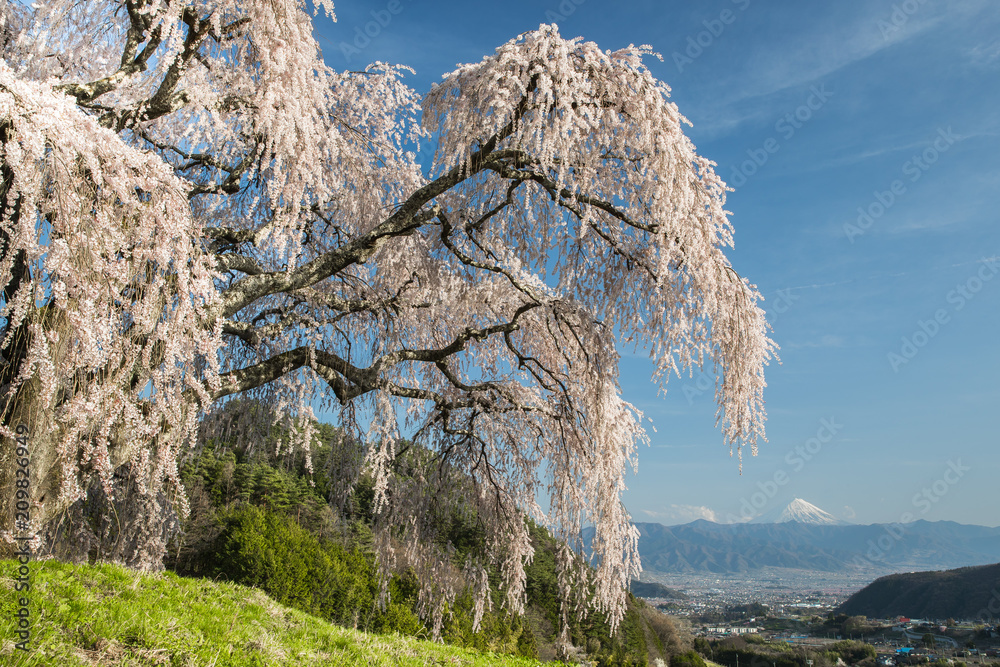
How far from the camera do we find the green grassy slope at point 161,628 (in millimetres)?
2709

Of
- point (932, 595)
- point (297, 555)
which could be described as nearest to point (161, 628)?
point (297, 555)

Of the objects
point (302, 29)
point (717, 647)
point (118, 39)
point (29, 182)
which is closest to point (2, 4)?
point (118, 39)

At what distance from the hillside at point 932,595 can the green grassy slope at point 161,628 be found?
9624 cm

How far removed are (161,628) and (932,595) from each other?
10590 cm

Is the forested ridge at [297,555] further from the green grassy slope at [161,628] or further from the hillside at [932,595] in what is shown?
the hillside at [932,595]

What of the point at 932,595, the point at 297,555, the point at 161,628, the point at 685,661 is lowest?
the point at 932,595

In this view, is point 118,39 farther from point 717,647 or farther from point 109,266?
point 717,647

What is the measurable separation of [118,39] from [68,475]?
482cm

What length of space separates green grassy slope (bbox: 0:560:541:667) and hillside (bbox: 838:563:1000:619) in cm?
9624

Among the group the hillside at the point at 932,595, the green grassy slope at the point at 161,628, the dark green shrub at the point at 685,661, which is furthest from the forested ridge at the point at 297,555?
the hillside at the point at 932,595

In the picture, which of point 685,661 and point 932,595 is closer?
point 685,661

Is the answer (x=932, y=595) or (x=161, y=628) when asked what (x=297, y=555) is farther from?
(x=932, y=595)

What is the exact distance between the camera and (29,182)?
248cm

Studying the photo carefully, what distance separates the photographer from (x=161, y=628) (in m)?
3.16
